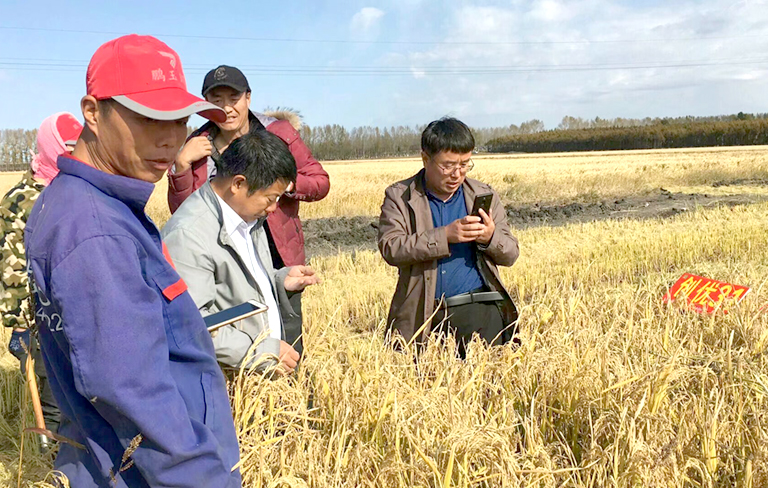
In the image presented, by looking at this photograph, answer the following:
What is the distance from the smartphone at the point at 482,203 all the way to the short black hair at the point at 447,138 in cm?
26

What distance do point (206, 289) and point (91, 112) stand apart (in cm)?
93

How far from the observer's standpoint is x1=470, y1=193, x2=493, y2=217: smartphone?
2977mm

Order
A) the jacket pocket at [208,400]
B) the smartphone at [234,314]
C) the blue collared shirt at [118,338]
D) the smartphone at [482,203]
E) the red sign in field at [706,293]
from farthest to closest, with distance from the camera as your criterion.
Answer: the red sign in field at [706,293], the smartphone at [482,203], the smartphone at [234,314], the jacket pocket at [208,400], the blue collared shirt at [118,338]

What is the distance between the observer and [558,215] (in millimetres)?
13945

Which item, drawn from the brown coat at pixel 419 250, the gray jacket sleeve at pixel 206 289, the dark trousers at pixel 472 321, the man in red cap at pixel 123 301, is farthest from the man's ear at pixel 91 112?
the dark trousers at pixel 472 321

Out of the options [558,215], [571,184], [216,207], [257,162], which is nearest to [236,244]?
[216,207]

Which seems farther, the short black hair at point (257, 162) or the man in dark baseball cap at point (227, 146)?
the man in dark baseball cap at point (227, 146)

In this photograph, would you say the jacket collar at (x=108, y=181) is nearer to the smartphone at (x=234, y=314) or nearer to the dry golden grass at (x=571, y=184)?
the smartphone at (x=234, y=314)

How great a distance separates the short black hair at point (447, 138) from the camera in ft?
9.91

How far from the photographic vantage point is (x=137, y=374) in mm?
1192

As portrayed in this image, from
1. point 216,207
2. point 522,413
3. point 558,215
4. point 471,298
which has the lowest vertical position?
point 558,215

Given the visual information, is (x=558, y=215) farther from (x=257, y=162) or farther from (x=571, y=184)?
(x=257, y=162)

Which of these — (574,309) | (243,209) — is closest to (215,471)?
(243,209)

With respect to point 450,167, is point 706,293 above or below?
below
